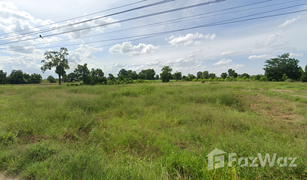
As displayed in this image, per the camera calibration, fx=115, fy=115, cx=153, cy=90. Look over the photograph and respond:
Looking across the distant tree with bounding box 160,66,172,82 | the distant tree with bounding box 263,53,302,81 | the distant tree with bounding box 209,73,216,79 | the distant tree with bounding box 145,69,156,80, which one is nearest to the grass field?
the distant tree with bounding box 160,66,172,82

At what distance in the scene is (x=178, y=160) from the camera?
2.50 m

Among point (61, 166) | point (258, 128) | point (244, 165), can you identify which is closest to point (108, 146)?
point (61, 166)

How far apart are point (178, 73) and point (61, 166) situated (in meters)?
70.1

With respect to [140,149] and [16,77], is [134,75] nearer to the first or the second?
[16,77]

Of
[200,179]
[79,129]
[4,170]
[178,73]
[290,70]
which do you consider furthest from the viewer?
[178,73]

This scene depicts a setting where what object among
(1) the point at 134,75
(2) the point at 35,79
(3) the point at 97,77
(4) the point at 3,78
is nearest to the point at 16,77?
(4) the point at 3,78

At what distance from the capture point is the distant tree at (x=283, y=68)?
1852 inches

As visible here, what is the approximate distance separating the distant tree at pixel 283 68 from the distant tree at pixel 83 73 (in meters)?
72.8

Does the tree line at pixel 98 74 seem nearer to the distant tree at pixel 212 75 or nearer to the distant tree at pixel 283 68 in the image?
the distant tree at pixel 283 68

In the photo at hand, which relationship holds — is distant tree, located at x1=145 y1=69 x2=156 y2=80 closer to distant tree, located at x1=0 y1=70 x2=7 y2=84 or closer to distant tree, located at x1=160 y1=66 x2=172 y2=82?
distant tree, located at x1=160 y1=66 x2=172 y2=82

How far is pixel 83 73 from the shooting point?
38.9 metres

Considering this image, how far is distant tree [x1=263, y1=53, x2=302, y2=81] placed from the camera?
4703 cm

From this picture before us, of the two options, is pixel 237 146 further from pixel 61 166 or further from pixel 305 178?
pixel 61 166

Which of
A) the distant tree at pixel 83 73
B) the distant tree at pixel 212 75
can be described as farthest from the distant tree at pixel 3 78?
the distant tree at pixel 212 75
